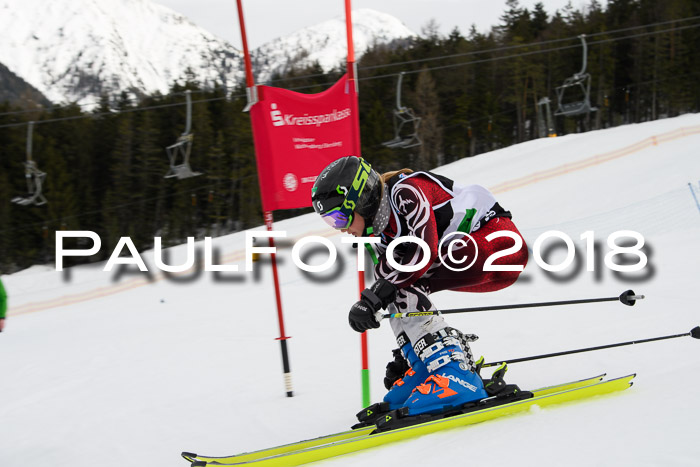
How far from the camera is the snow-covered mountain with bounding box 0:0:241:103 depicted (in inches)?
5782

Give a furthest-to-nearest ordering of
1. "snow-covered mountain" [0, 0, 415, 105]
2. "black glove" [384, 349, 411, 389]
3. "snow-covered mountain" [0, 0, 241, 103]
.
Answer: "snow-covered mountain" [0, 0, 241, 103] → "snow-covered mountain" [0, 0, 415, 105] → "black glove" [384, 349, 411, 389]

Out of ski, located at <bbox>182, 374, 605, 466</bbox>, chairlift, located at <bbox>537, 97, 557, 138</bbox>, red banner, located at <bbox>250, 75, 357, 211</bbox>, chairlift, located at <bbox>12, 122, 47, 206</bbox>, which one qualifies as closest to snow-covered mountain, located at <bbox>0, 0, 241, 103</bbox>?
chairlift, located at <bbox>537, 97, 557, 138</bbox>

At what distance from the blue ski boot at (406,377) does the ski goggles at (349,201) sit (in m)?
0.70

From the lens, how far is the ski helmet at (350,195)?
9.50 ft

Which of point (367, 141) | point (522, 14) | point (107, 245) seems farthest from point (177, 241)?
point (522, 14)

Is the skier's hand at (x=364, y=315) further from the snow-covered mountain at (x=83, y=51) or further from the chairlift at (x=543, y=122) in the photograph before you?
the snow-covered mountain at (x=83, y=51)

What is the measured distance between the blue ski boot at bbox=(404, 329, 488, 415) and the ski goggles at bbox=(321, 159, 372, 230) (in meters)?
0.73

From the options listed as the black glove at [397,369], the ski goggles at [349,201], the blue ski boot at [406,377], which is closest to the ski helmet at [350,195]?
the ski goggles at [349,201]

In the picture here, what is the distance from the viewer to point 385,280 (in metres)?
2.87

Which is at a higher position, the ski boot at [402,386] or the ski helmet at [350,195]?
the ski helmet at [350,195]

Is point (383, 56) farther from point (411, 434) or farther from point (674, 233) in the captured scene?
point (411, 434)

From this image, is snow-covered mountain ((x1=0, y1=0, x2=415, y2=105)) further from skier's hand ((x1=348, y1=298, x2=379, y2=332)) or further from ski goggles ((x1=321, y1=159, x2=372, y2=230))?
skier's hand ((x1=348, y1=298, x2=379, y2=332))

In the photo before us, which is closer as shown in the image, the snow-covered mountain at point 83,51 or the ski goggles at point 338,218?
the ski goggles at point 338,218

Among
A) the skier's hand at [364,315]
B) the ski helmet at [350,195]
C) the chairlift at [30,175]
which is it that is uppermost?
Answer: the chairlift at [30,175]
